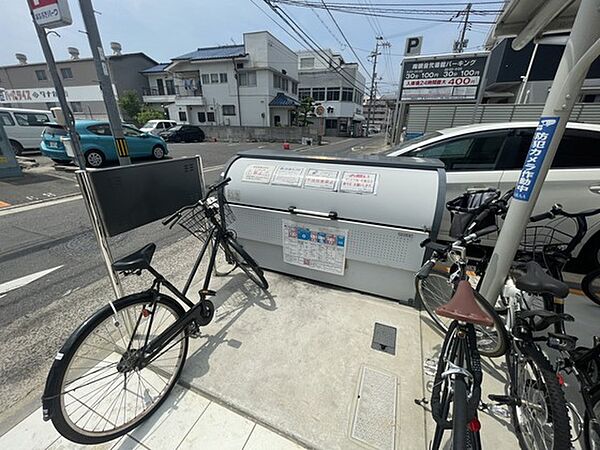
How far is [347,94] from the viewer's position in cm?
3316

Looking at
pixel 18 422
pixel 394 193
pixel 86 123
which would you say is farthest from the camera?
pixel 86 123

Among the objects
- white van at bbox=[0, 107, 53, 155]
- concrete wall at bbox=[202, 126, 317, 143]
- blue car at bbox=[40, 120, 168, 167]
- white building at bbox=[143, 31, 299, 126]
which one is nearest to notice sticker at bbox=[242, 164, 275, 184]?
blue car at bbox=[40, 120, 168, 167]

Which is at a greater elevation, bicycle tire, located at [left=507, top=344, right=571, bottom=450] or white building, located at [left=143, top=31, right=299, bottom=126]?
white building, located at [left=143, top=31, right=299, bottom=126]

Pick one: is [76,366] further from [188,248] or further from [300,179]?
[300,179]

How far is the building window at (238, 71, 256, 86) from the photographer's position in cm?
2403

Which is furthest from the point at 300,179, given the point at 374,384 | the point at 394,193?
the point at 374,384

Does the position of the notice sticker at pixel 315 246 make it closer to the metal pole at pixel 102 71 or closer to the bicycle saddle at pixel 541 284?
the bicycle saddle at pixel 541 284

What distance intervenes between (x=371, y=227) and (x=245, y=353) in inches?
59.0

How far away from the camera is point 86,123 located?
849cm

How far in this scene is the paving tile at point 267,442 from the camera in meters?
1.45

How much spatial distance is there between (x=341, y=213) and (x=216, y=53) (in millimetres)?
29884

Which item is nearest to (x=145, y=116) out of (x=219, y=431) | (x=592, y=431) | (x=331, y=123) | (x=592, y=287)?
(x=331, y=123)

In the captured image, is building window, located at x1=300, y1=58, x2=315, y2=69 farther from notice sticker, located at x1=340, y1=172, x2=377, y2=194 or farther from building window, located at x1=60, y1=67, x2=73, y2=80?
notice sticker, located at x1=340, y1=172, x2=377, y2=194

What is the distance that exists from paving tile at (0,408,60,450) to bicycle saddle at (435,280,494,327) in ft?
7.31
